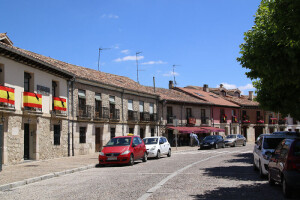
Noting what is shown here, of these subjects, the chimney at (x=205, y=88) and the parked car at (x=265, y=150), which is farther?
the chimney at (x=205, y=88)

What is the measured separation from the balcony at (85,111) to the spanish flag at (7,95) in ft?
28.4

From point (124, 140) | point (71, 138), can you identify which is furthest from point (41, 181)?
point (71, 138)

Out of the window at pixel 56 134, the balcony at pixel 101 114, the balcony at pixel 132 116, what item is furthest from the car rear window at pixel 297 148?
the balcony at pixel 132 116

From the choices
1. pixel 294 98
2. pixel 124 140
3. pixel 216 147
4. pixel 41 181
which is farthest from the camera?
pixel 216 147

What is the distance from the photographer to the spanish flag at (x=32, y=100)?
20.1m

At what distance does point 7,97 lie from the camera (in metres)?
18.1

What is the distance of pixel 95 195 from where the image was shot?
8.90 m

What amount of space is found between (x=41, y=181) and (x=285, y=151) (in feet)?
27.7

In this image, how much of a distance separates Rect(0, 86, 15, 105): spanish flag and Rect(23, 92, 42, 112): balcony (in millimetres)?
1238

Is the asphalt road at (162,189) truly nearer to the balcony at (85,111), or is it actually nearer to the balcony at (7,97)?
the balcony at (7,97)

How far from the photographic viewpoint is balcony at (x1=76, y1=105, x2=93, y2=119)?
2744 centimetres

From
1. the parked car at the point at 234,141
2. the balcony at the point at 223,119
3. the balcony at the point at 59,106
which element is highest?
the balcony at the point at 59,106

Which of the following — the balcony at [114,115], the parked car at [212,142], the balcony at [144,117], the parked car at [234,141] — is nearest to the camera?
the balcony at [114,115]

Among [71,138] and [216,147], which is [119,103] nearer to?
[71,138]
